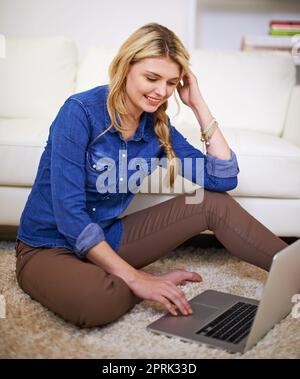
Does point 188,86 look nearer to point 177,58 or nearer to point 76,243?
point 177,58

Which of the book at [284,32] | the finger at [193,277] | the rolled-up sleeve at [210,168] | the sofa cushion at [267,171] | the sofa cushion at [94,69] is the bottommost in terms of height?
the finger at [193,277]

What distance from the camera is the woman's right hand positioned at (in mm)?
1204

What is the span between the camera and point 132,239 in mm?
1463

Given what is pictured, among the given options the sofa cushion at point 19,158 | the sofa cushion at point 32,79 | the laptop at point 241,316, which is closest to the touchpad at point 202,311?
the laptop at point 241,316

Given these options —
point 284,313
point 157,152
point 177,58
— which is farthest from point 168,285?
point 177,58

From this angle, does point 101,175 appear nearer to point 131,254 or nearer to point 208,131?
point 131,254

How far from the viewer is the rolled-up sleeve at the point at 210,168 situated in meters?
1.50

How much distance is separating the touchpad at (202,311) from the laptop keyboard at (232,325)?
0.09 feet

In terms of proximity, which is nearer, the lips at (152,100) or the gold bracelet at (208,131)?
the lips at (152,100)

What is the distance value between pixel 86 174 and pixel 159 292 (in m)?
0.37

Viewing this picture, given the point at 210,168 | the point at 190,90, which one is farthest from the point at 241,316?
the point at 190,90

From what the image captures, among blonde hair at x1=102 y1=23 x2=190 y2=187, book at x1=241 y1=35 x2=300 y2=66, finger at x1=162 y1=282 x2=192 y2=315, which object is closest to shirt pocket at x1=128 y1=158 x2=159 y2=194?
blonde hair at x1=102 y1=23 x2=190 y2=187

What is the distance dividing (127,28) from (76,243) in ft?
5.80

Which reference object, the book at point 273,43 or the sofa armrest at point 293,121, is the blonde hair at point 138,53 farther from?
the book at point 273,43
